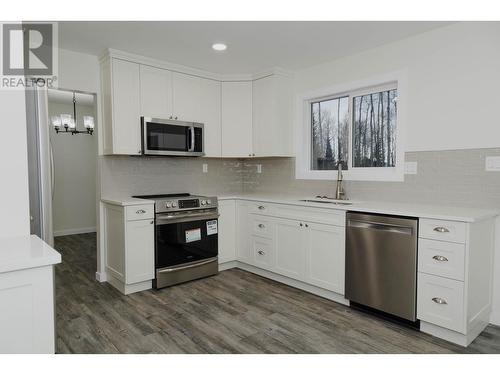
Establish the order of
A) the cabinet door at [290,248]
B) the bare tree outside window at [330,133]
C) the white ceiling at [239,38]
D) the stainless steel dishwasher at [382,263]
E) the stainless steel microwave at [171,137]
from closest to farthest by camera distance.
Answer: the stainless steel dishwasher at [382,263]
the white ceiling at [239,38]
the cabinet door at [290,248]
the stainless steel microwave at [171,137]
the bare tree outside window at [330,133]

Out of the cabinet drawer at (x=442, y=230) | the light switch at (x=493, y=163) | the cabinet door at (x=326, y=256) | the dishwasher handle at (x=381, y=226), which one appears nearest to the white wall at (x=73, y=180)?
the cabinet door at (x=326, y=256)

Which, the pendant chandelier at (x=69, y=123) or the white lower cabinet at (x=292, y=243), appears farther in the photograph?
the pendant chandelier at (x=69, y=123)

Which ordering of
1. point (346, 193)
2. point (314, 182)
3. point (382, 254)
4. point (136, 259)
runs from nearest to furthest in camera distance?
1. point (382, 254)
2. point (136, 259)
3. point (346, 193)
4. point (314, 182)

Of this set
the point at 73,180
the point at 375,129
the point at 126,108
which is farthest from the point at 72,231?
the point at 375,129

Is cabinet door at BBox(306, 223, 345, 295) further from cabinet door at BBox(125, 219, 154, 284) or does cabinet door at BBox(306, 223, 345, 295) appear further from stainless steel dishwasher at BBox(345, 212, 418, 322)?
cabinet door at BBox(125, 219, 154, 284)

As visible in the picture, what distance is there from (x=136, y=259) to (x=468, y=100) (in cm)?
320

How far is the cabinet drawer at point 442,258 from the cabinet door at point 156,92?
281 cm

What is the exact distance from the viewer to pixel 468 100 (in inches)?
106

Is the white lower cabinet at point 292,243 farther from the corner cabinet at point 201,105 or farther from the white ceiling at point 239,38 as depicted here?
the white ceiling at point 239,38

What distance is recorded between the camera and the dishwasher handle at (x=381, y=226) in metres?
2.48

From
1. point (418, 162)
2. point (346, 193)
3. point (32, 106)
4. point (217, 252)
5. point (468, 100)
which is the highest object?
point (468, 100)

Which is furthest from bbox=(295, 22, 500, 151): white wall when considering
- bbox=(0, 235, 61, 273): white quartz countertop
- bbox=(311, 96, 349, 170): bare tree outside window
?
bbox=(0, 235, 61, 273): white quartz countertop
